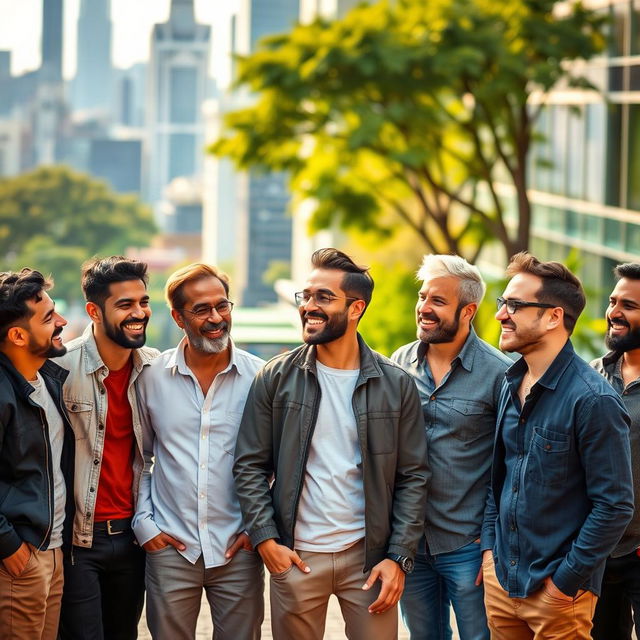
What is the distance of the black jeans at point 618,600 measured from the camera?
5207 millimetres

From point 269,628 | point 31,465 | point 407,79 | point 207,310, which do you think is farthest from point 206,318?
point 407,79

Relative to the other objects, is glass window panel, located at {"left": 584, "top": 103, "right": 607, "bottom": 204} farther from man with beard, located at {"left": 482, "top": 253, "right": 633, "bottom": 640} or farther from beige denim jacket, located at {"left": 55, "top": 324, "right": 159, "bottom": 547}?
beige denim jacket, located at {"left": 55, "top": 324, "right": 159, "bottom": 547}

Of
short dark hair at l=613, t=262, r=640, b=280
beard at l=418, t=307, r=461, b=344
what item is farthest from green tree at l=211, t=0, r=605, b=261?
beard at l=418, t=307, r=461, b=344

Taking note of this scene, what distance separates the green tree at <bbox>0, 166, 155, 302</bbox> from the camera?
8244 centimetres

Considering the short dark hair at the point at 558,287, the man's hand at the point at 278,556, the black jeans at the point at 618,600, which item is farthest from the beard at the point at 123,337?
the black jeans at the point at 618,600

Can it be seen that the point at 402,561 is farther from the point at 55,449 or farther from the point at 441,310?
the point at 55,449

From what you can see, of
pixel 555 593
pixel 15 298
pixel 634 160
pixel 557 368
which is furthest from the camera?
pixel 634 160

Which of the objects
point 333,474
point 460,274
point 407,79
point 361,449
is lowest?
point 333,474

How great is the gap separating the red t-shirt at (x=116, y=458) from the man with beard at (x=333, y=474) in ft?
1.74

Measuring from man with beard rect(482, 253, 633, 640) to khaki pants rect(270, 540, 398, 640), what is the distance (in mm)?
469

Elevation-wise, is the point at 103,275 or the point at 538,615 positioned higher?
the point at 103,275

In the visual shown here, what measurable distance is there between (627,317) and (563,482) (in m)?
0.99

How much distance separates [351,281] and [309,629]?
144 cm

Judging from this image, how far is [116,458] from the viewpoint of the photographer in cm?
523
